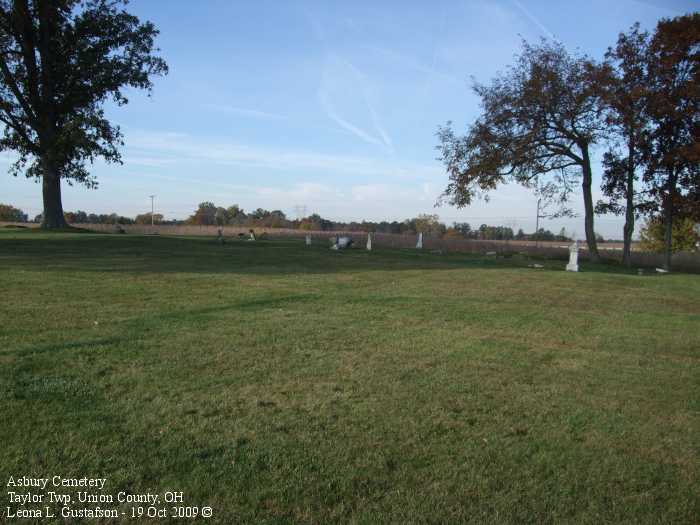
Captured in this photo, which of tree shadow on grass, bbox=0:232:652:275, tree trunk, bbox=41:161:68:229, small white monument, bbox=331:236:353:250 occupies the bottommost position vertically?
tree shadow on grass, bbox=0:232:652:275

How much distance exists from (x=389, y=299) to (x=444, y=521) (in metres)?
6.91

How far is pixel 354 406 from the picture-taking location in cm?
418

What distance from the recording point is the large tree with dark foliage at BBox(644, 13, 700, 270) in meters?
25.2

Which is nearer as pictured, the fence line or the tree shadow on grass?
the tree shadow on grass

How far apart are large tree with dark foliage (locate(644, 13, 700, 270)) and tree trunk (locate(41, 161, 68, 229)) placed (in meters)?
30.1

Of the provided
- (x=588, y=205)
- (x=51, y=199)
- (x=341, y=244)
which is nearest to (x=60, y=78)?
(x=51, y=199)

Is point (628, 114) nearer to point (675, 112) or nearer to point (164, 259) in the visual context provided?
point (675, 112)

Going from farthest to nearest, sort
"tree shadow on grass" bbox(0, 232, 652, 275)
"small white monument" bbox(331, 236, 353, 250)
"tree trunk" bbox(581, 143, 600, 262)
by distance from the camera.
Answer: "tree trunk" bbox(581, 143, 600, 262), "small white monument" bbox(331, 236, 353, 250), "tree shadow on grass" bbox(0, 232, 652, 275)

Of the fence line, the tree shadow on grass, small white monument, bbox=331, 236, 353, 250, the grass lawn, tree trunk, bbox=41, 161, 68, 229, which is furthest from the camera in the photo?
the fence line

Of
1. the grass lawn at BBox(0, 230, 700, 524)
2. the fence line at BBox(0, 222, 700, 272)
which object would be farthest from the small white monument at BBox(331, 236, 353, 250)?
the grass lawn at BBox(0, 230, 700, 524)

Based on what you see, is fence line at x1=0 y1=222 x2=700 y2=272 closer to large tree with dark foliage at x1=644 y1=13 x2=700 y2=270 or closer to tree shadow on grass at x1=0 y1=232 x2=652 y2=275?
large tree with dark foliage at x1=644 y1=13 x2=700 y2=270

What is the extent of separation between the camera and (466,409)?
13.9ft

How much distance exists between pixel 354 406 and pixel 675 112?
27350mm

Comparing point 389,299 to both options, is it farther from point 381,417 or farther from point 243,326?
point 381,417
